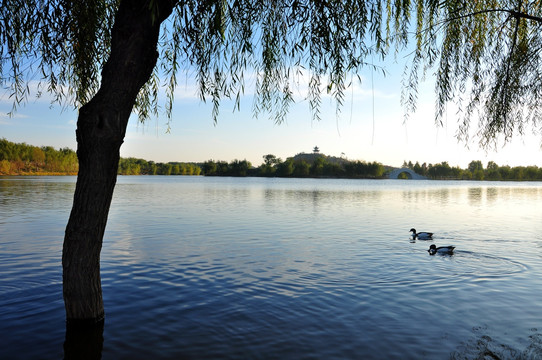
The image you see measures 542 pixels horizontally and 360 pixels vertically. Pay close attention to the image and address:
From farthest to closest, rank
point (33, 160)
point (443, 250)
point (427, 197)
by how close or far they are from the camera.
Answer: point (33, 160) < point (427, 197) < point (443, 250)

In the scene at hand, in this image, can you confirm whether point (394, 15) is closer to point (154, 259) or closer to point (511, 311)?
point (511, 311)

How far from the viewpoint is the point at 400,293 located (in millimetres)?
9891

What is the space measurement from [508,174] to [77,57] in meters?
220

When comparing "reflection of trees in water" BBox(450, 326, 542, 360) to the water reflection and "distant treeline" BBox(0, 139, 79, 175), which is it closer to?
the water reflection

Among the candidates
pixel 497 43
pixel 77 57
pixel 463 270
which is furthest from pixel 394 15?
pixel 463 270

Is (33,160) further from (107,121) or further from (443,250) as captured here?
(107,121)

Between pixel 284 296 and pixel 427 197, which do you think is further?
pixel 427 197

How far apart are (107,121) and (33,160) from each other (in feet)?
600

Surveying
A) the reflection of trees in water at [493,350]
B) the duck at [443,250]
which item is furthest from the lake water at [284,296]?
the duck at [443,250]

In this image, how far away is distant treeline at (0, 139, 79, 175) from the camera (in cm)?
14788

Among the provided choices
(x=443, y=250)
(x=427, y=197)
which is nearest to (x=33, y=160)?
(x=427, y=197)

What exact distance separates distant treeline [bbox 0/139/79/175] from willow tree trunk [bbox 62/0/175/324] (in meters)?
168

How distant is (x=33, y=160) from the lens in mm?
160625

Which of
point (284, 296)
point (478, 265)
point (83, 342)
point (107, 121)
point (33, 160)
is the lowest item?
point (478, 265)
